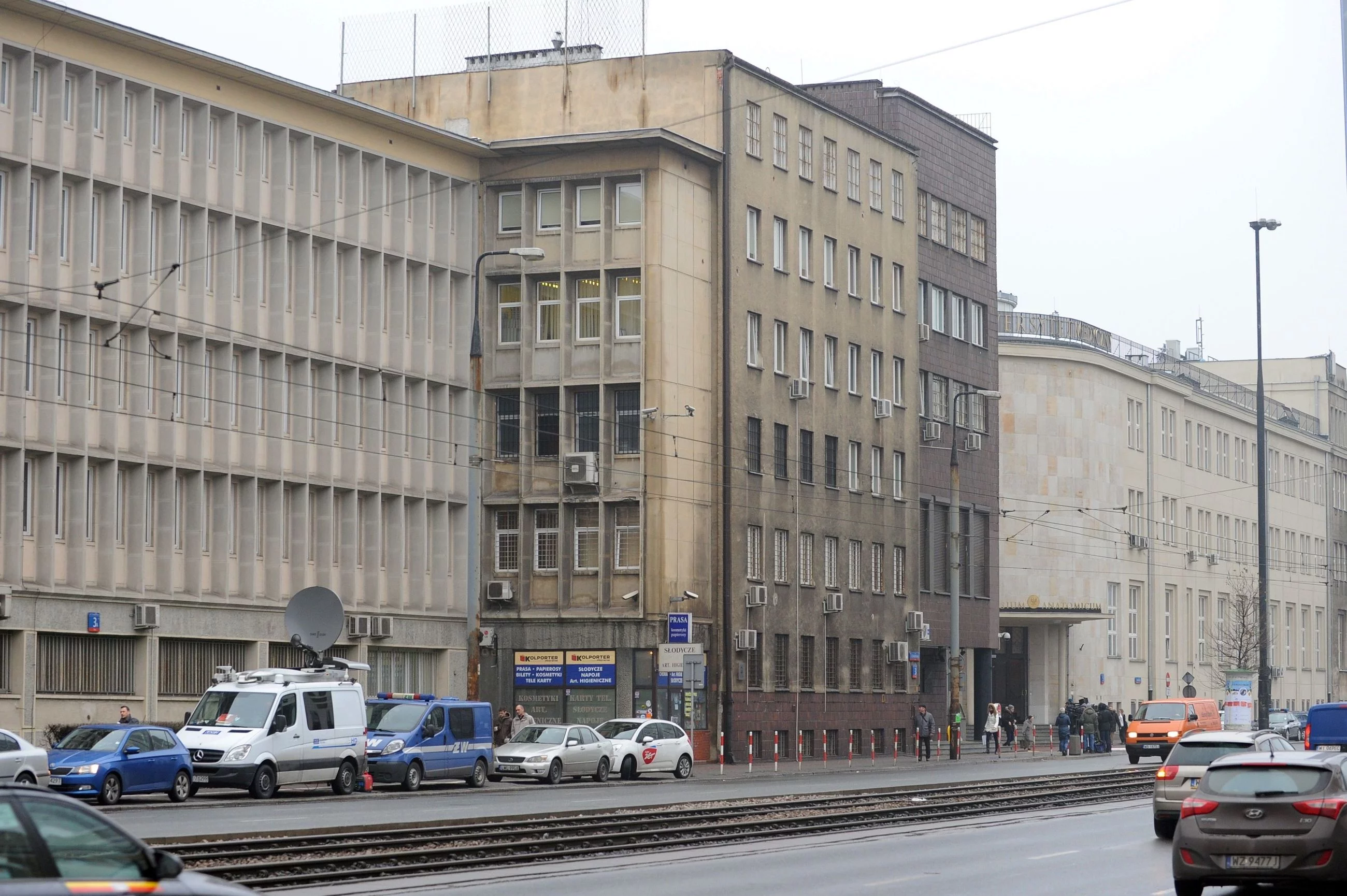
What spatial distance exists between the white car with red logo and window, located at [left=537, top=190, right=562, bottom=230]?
14.9m

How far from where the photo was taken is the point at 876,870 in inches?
872

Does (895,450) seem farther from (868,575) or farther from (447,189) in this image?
(447,189)

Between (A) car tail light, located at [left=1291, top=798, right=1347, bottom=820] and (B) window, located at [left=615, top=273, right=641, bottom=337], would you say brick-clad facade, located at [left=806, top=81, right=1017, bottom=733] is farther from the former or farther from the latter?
(A) car tail light, located at [left=1291, top=798, right=1347, bottom=820]

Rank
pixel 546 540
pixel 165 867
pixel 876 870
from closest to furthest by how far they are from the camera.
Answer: pixel 165 867
pixel 876 870
pixel 546 540

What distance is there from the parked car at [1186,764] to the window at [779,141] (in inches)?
1320

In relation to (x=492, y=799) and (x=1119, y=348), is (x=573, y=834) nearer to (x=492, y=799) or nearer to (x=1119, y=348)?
(x=492, y=799)

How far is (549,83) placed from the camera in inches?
2224

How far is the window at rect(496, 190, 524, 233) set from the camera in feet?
180

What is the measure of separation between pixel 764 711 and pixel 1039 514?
29.3 m

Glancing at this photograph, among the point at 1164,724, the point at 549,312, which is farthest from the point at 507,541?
the point at 1164,724

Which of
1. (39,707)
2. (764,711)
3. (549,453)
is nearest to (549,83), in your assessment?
(549,453)

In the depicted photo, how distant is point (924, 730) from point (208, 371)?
23.9 meters

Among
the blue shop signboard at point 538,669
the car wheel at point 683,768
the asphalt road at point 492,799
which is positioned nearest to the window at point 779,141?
the blue shop signboard at point 538,669

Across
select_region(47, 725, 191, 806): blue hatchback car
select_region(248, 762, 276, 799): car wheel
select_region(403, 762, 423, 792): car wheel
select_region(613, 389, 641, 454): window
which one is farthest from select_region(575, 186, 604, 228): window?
select_region(47, 725, 191, 806): blue hatchback car
